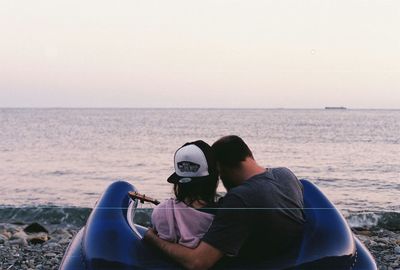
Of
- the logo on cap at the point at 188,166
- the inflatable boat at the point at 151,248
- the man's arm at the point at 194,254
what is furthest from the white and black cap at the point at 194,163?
the inflatable boat at the point at 151,248

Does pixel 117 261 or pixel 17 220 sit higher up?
pixel 117 261

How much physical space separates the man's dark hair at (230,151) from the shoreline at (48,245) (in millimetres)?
4739

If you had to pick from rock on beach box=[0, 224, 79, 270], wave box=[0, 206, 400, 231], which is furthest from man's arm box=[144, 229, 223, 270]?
wave box=[0, 206, 400, 231]

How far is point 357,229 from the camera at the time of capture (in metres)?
11.7

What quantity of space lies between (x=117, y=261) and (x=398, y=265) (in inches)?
208

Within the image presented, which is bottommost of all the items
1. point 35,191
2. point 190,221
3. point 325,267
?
point 35,191

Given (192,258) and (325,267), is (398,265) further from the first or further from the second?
(192,258)

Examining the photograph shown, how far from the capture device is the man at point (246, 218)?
3.25m

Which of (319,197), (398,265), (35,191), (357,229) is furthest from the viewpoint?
(35,191)

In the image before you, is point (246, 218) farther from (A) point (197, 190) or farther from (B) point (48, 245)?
(B) point (48, 245)

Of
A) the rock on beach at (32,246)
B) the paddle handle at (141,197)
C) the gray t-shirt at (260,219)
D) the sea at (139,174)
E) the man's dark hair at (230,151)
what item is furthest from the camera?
the sea at (139,174)

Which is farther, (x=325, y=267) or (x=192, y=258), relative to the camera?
(x=325, y=267)

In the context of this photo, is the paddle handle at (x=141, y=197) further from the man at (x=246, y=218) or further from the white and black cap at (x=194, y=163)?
the white and black cap at (x=194, y=163)

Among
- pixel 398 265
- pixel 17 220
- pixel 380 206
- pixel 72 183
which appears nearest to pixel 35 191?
pixel 72 183
